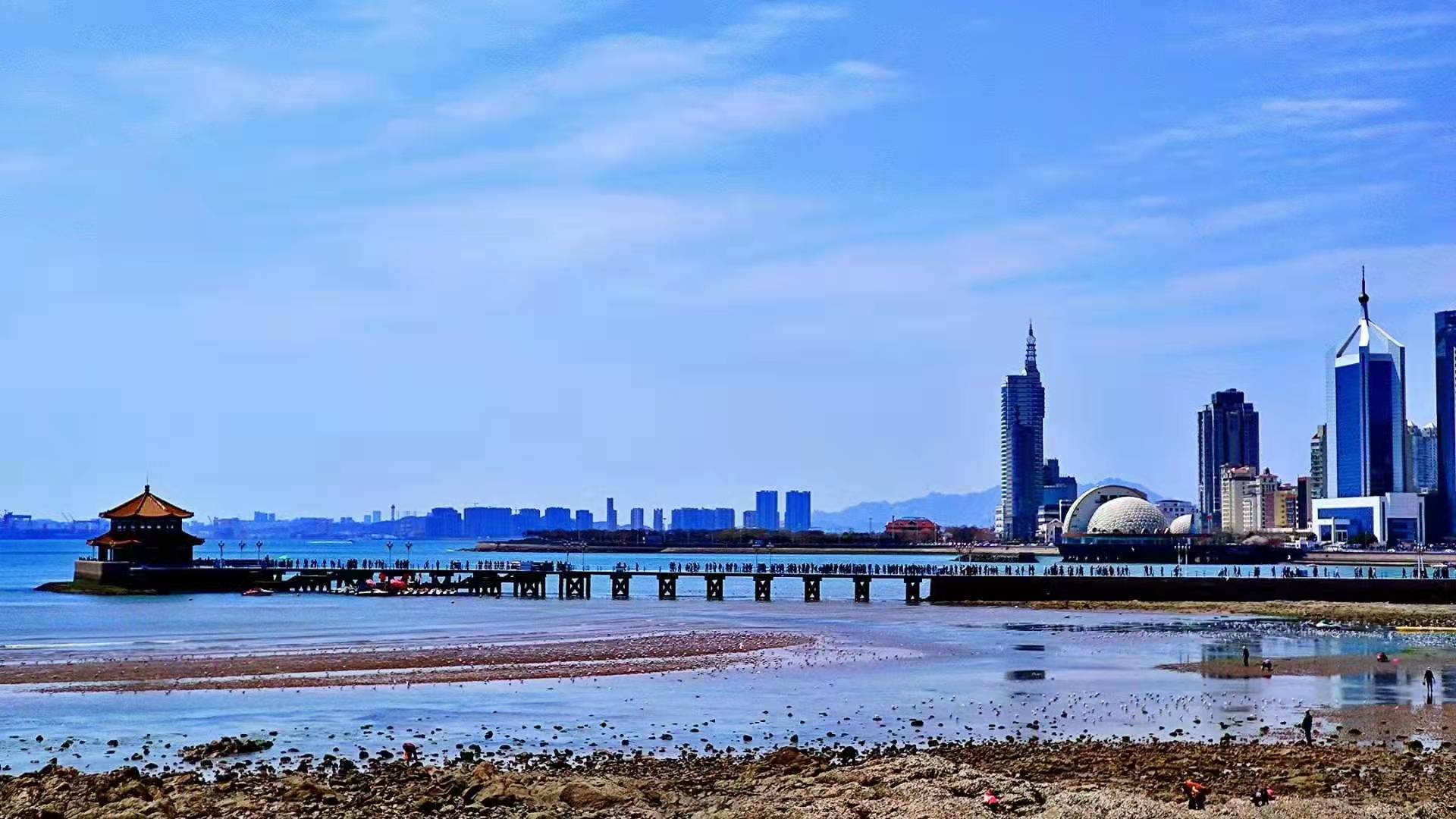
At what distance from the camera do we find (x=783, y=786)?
27562 millimetres

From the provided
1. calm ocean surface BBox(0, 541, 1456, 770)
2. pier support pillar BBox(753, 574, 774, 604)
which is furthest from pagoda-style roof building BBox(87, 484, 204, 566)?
pier support pillar BBox(753, 574, 774, 604)

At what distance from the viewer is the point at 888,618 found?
86.8 metres

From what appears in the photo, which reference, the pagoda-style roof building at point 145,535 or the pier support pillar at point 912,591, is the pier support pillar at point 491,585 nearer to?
the pagoda-style roof building at point 145,535

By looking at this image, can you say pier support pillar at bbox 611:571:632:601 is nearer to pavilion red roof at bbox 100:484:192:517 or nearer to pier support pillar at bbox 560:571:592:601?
pier support pillar at bbox 560:571:592:601

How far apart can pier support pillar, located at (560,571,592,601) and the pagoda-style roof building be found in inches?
1048

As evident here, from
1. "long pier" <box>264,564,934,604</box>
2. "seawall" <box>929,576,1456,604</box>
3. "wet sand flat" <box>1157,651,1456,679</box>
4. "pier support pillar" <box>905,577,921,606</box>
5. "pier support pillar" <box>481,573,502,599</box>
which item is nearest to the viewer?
"wet sand flat" <box>1157,651,1456,679</box>

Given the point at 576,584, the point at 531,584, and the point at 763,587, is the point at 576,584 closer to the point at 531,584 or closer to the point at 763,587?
the point at 531,584

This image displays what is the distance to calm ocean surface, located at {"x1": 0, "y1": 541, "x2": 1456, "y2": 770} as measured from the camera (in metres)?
37.2

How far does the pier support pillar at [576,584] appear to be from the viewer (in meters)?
116

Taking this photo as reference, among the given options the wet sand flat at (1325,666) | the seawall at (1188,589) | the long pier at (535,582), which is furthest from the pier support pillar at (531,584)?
the wet sand flat at (1325,666)

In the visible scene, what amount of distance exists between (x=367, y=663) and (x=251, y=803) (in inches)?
1162

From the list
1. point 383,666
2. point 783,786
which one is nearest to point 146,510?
point 383,666

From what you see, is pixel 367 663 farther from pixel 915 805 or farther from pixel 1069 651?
pixel 915 805

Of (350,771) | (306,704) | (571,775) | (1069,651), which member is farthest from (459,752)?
(1069,651)
